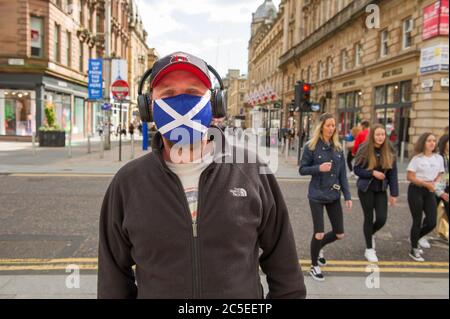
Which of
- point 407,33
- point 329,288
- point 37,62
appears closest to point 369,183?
point 329,288

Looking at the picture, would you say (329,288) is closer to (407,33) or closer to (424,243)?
(424,243)

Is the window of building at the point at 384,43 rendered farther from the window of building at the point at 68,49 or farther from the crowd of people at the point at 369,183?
the window of building at the point at 68,49

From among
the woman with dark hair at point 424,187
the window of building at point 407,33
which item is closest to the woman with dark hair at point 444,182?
the woman with dark hair at point 424,187

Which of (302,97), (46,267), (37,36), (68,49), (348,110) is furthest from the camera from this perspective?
(68,49)

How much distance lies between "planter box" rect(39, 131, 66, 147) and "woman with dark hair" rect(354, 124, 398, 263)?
1885 cm

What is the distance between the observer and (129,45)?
46844mm

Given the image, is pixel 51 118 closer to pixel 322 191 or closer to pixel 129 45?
pixel 322 191

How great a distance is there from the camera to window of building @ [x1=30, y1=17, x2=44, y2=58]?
74.0 ft

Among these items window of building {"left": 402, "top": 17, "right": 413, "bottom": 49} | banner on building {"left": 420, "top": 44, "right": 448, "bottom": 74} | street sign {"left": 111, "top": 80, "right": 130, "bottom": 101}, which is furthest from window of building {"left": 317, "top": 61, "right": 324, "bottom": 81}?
street sign {"left": 111, "top": 80, "right": 130, "bottom": 101}

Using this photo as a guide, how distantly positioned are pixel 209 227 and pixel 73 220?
5.09m

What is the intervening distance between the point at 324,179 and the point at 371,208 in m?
0.99

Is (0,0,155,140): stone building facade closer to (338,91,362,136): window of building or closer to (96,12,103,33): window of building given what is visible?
(96,12,103,33): window of building

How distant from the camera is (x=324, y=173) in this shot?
4.17m
